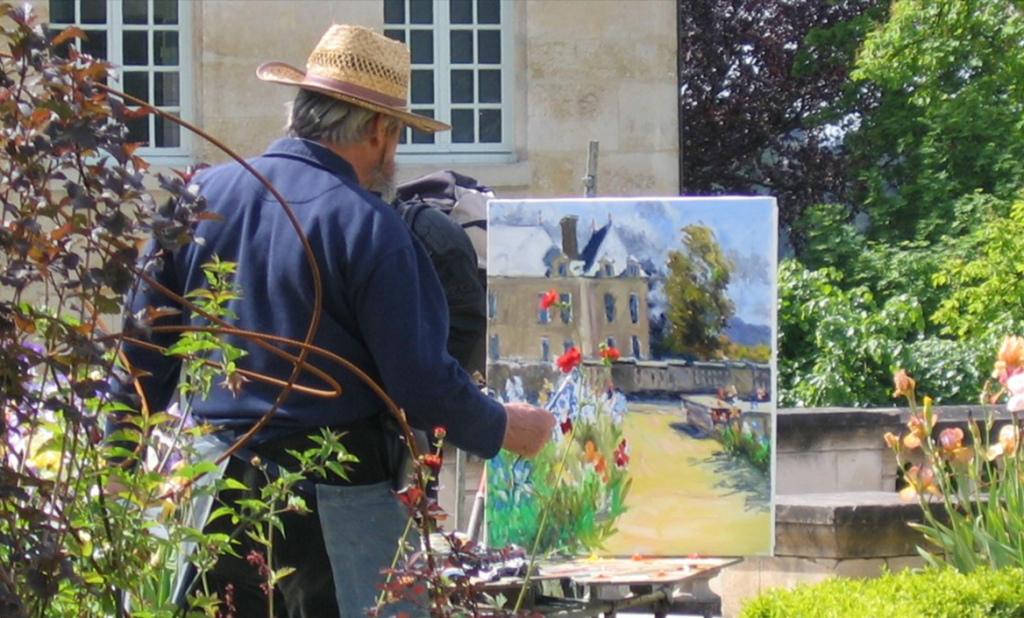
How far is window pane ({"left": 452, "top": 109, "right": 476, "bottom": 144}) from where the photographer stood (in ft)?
43.2

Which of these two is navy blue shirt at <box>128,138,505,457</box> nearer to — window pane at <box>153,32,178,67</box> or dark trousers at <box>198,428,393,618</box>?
dark trousers at <box>198,428,393,618</box>

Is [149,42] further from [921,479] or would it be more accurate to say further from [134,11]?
[921,479]

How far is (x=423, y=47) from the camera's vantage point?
1332 centimetres

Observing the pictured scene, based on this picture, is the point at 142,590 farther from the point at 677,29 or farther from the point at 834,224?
the point at 834,224

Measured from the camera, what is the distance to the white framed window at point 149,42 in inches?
508

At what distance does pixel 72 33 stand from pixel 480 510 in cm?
385

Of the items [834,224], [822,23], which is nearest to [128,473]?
[834,224]

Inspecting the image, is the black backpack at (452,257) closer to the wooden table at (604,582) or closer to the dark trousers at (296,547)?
the wooden table at (604,582)

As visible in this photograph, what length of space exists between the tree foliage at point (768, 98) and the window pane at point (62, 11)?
10889mm

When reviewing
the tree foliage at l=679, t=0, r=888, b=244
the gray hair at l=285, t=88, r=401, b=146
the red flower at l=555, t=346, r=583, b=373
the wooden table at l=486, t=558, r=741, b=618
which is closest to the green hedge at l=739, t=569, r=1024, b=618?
the wooden table at l=486, t=558, r=741, b=618

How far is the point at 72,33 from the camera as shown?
245 centimetres

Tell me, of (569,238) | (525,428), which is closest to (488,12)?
(569,238)

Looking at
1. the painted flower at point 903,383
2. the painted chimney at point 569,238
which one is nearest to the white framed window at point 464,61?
the painted flower at point 903,383

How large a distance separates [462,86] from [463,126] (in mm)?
300
